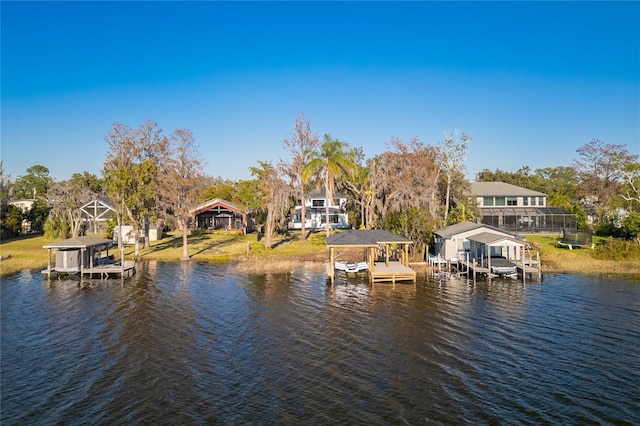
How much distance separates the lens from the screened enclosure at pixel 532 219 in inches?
2416

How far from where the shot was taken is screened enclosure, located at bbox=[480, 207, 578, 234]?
61.4m

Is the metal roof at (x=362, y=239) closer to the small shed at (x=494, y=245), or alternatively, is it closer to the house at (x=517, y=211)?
the small shed at (x=494, y=245)

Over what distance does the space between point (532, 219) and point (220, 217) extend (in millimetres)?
49363

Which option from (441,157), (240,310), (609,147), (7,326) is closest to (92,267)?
(7,326)

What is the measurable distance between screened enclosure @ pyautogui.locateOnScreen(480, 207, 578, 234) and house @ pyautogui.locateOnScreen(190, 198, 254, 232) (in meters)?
38.1

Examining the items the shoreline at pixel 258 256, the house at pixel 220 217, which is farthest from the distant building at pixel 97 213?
the house at pixel 220 217

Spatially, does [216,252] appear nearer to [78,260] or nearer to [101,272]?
[101,272]

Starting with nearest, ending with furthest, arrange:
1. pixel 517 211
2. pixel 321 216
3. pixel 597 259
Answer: pixel 597 259 < pixel 517 211 < pixel 321 216

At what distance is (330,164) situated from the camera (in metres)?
50.1

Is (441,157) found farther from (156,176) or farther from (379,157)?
(156,176)

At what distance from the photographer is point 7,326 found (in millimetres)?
23125

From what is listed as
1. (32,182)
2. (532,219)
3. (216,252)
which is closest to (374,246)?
(216,252)

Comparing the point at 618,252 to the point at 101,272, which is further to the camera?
the point at 618,252

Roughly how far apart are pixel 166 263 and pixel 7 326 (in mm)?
21658
